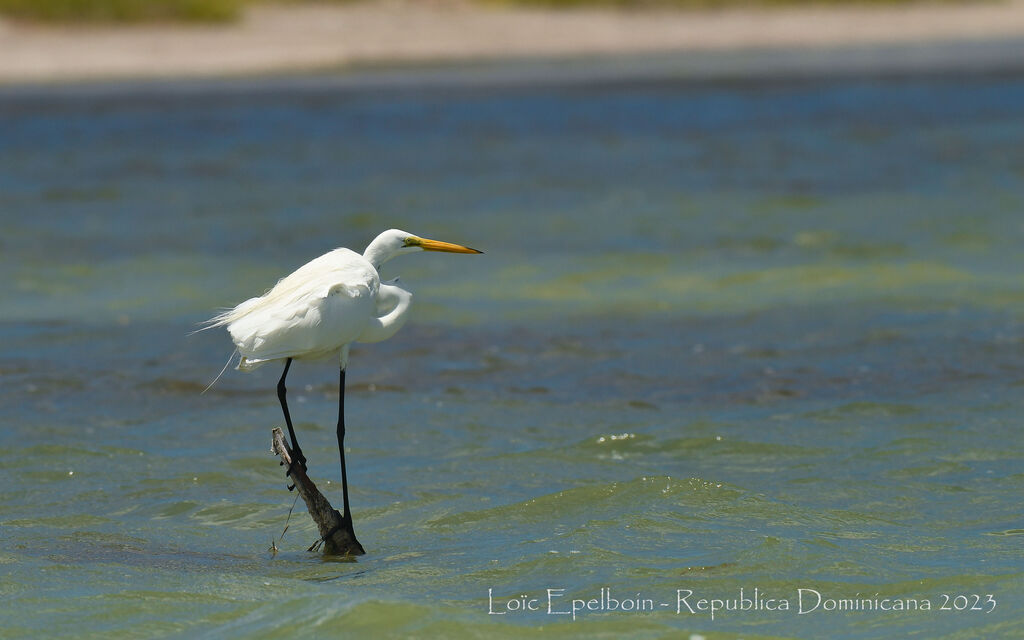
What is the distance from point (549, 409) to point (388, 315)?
3.01 meters

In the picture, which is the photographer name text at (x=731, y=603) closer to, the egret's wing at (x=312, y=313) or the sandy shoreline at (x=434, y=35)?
the egret's wing at (x=312, y=313)

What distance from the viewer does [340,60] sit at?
43312 millimetres

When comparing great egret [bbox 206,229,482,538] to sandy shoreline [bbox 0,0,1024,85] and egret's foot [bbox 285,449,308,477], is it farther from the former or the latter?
sandy shoreline [bbox 0,0,1024,85]

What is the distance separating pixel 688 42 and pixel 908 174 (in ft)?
95.7

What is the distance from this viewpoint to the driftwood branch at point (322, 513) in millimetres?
6180

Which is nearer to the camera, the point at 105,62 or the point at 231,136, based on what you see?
the point at 231,136

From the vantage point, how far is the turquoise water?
580cm

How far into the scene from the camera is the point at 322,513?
6.19 meters

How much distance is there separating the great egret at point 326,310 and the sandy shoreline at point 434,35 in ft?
114

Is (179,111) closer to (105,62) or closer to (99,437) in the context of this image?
(105,62)

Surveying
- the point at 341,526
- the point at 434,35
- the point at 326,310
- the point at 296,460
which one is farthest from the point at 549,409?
the point at 434,35

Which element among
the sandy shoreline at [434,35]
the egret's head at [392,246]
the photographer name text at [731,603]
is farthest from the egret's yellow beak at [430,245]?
the sandy shoreline at [434,35]

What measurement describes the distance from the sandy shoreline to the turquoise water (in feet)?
64.5

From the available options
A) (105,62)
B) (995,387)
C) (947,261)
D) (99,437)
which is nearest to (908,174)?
(947,261)
